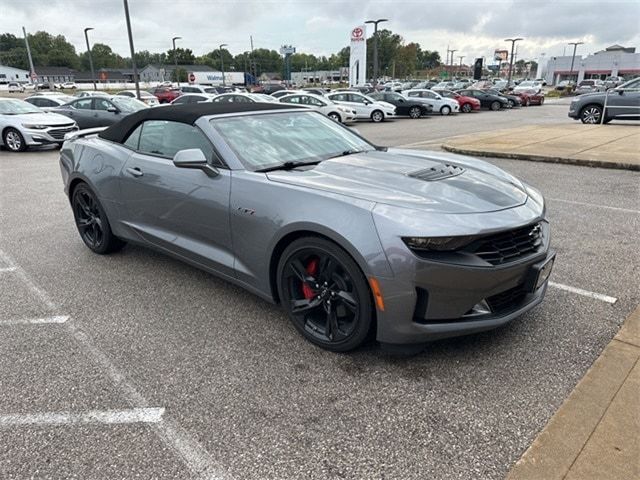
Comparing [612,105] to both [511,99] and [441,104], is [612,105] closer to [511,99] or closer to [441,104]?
[441,104]

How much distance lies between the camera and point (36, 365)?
2990 mm

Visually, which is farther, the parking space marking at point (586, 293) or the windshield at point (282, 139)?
the parking space marking at point (586, 293)

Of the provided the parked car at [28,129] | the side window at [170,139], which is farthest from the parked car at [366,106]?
the side window at [170,139]

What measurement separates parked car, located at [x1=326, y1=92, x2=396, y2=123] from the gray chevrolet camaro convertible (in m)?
18.9

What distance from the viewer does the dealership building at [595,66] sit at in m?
85.5

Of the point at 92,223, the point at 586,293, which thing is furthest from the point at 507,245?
the point at 92,223

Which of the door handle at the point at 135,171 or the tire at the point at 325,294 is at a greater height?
the door handle at the point at 135,171

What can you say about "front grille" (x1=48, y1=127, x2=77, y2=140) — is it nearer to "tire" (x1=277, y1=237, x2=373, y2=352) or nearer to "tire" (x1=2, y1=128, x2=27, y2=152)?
"tire" (x1=2, y1=128, x2=27, y2=152)

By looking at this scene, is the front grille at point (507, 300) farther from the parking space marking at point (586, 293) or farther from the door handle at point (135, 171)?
the door handle at point (135, 171)

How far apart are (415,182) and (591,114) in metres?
16.4

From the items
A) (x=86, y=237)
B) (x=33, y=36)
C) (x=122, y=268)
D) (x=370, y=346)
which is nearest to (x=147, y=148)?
(x=122, y=268)

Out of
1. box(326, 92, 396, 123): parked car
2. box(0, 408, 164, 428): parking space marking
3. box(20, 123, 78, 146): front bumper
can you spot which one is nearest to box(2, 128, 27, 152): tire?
box(20, 123, 78, 146): front bumper

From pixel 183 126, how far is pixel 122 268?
62.9 inches

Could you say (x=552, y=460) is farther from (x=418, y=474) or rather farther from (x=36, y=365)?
(x=36, y=365)
